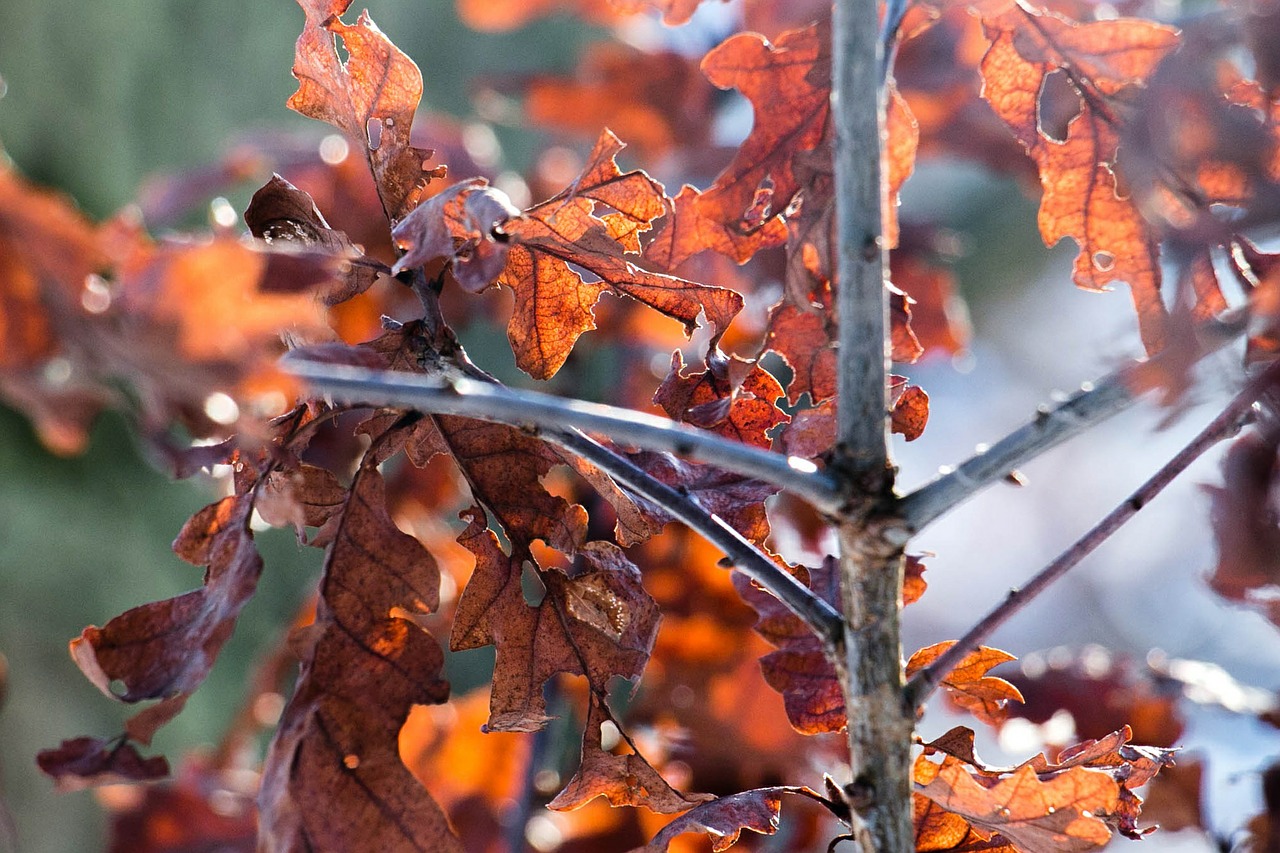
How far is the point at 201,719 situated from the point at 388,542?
6.07ft

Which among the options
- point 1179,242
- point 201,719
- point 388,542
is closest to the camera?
point 1179,242

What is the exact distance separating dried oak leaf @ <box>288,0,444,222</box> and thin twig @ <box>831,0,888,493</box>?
0.71ft

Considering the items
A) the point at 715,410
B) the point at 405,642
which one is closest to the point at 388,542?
the point at 405,642

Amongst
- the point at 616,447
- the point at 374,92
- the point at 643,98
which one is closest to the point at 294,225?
the point at 374,92

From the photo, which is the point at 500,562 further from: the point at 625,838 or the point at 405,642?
the point at 625,838

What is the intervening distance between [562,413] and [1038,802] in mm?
273

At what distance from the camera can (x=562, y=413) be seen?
365 mm

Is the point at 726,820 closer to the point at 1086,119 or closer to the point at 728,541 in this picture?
the point at 728,541

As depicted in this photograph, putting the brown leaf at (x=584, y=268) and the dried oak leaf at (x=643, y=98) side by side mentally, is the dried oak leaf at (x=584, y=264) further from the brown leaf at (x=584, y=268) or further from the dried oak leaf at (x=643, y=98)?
the dried oak leaf at (x=643, y=98)

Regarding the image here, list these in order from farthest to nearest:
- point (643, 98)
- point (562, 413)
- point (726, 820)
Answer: point (643, 98) < point (726, 820) < point (562, 413)

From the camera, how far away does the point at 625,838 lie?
3.32 ft

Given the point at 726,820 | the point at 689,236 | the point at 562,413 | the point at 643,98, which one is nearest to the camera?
the point at 562,413

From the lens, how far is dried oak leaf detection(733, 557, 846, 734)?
552 millimetres

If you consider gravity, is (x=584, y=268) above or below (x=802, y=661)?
above
